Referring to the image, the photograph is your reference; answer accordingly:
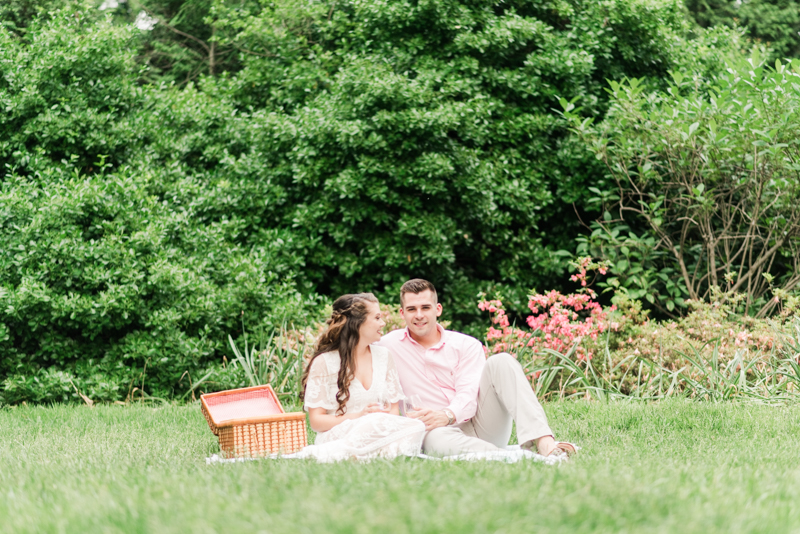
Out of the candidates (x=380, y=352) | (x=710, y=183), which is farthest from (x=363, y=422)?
(x=710, y=183)

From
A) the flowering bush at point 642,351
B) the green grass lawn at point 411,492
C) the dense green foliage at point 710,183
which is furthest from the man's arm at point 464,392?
the dense green foliage at point 710,183

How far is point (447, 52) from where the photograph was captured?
30.2 feet

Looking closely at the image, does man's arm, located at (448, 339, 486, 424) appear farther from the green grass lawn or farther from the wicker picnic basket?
the wicker picnic basket

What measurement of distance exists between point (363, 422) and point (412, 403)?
63cm

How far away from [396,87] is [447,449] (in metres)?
5.06

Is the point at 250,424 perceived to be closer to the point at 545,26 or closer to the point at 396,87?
the point at 396,87

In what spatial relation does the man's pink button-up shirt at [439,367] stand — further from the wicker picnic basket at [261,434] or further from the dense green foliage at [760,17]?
the dense green foliage at [760,17]

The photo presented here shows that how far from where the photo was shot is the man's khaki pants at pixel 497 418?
407cm

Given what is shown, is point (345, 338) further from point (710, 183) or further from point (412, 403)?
point (710, 183)

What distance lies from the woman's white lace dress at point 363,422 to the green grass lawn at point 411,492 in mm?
404

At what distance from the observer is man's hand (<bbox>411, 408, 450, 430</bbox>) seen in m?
4.28

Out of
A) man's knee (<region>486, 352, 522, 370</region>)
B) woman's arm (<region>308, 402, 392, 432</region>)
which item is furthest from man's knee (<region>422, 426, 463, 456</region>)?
man's knee (<region>486, 352, 522, 370</region>)

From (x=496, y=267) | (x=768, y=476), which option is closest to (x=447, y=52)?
(x=496, y=267)

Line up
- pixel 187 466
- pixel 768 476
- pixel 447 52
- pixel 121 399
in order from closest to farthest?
pixel 768 476 < pixel 187 466 < pixel 121 399 < pixel 447 52
